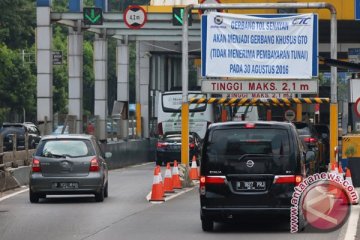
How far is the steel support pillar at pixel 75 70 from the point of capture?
50.5 metres

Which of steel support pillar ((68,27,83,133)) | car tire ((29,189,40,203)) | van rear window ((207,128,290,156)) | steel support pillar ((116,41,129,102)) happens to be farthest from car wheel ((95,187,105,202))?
steel support pillar ((116,41,129,102))

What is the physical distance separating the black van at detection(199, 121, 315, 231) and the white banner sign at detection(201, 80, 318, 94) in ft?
42.1

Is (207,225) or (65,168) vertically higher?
(65,168)

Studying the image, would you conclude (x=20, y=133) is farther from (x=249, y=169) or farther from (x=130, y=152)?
(x=249, y=169)

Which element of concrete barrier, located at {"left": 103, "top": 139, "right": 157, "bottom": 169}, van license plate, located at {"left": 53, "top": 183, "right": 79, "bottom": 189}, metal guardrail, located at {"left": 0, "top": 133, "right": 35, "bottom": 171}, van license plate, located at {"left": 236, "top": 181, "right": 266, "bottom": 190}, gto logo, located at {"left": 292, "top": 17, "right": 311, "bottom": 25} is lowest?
concrete barrier, located at {"left": 103, "top": 139, "right": 157, "bottom": 169}

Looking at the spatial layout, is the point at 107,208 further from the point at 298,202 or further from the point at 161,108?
the point at 161,108

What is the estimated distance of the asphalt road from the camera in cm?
1661

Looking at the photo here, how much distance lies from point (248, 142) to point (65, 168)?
25.1 ft

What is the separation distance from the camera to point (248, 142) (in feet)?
55.7

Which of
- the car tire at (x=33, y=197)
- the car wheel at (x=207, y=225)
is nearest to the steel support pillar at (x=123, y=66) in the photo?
the car tire at (x=33, y=197)

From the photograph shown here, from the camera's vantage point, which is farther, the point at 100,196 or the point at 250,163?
the point at 100,196

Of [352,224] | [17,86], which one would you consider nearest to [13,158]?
[352,224]

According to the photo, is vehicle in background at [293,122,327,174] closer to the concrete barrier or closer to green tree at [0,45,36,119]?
the concrete barrier

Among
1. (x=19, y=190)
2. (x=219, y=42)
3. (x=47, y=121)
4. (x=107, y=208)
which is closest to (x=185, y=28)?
(x=219, y=42)
